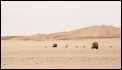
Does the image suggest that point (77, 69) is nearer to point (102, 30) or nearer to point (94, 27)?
point (102, 30)

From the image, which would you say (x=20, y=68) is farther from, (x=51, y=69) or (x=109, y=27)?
(x=109, y=27)

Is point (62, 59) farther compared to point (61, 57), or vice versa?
point (61, 57)

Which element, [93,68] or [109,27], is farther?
[109,27]

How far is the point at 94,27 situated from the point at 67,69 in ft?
306

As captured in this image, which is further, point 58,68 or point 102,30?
point 102,30

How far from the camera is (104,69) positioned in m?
12.2

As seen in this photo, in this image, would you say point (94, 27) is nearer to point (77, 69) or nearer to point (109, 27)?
point (109, 27)

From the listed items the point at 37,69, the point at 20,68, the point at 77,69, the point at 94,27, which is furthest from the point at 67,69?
the point at 94,27

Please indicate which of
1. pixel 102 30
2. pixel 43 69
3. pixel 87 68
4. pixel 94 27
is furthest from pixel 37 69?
pixel 94 27

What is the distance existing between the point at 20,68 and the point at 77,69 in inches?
93.7

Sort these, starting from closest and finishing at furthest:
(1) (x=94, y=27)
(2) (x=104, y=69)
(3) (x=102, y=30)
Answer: (2) (x=104, y=69)
(3) (x=102, y=30)
(1) (x=94, y=27)

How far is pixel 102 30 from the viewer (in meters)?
98.0

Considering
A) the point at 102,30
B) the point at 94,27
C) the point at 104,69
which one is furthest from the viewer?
the point at 94,27

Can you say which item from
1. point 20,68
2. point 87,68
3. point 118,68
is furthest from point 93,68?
point 20,68
